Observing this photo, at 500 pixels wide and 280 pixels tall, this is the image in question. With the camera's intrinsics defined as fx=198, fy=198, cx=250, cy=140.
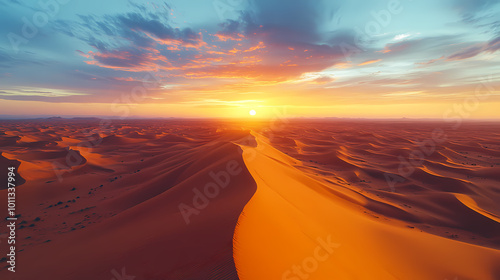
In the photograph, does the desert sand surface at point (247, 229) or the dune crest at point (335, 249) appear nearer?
the dune crest at point (335, 249)

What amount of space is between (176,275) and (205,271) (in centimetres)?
60

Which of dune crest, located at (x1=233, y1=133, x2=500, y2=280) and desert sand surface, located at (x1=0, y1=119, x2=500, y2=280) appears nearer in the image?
dune crest, located at (x1=233, y1=133, x2=500, y2=280)

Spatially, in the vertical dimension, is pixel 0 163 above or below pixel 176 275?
below

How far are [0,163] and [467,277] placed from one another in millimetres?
26786

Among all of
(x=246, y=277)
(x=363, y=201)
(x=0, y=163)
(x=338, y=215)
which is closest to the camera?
(x=246, y=277)

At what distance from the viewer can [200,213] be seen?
21.0 ft

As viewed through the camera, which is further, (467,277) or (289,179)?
(289,179)

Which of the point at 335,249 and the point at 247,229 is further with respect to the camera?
the point at 335,249

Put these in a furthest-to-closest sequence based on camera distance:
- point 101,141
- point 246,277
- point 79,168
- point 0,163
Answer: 1. point 101,141
2. point 79,168
3. point 0,163
4. point 246,277

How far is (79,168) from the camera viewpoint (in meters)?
17.7

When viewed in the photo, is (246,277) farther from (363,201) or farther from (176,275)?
(363,201)

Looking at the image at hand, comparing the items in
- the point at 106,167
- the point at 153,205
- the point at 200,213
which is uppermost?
the point at 200,213

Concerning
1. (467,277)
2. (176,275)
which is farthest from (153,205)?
(467,277)

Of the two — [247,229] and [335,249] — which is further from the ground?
[247,229]
